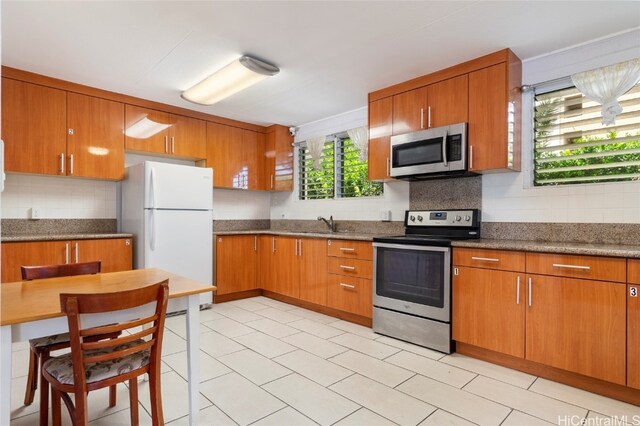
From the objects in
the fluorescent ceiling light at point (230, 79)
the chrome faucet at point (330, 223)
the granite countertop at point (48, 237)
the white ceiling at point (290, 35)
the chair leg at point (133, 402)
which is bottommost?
the chair leg at point (133, 402)

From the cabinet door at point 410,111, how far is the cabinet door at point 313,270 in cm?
148

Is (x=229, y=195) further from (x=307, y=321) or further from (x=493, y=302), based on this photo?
(x=493, y=302)

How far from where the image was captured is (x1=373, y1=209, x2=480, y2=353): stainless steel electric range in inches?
124

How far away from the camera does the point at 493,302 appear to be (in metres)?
2.88

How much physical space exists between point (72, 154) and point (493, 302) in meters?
4.20

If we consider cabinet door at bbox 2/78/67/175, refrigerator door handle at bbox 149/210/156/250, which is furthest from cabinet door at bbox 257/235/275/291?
cabinet door at bbox 2/78/67/175

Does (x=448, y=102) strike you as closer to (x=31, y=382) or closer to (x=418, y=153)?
(x=418, y=153)

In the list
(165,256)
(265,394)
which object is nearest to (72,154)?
(165,256)

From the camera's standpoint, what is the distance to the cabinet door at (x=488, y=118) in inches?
121

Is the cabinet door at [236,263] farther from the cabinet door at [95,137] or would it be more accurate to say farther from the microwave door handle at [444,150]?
the microwave door handle at [444,150]

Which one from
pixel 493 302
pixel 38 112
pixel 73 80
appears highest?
pixel 73 80

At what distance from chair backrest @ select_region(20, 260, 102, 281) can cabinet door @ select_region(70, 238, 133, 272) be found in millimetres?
1339

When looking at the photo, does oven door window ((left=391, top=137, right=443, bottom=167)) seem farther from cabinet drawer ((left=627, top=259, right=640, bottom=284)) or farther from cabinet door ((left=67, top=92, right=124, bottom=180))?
cabinet door ((left=67, top=92, right=124, bottom=180))

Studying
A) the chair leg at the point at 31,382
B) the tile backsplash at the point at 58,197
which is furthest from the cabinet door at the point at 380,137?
the chair leg at the point at 31,382
